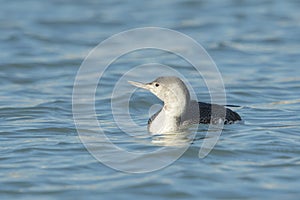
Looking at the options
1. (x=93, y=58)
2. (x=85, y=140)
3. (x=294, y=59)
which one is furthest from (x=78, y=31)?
(x=85, y=140)

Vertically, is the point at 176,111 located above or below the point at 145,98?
below

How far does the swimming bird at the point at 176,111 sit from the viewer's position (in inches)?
391

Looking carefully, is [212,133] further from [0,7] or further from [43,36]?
[0,7]

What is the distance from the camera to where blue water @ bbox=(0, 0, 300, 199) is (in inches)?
327

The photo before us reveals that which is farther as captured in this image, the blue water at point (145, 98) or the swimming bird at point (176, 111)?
the swimming bird at point (176, 111)

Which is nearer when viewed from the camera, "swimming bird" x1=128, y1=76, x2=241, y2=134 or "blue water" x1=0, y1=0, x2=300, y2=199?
"blue water" x1=0, y1=0, x2=300, y2=199

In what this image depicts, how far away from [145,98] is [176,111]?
249cm

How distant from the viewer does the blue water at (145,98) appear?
8.30 metres

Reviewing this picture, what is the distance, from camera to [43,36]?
1734 cm

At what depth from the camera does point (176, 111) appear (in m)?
10.0

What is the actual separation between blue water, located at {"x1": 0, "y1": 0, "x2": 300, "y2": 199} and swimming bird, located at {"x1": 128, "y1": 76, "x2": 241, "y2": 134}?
0.24 metres

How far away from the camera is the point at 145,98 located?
40.9 ft

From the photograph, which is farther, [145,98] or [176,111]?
[145,98]

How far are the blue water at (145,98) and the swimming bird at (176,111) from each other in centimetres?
24
